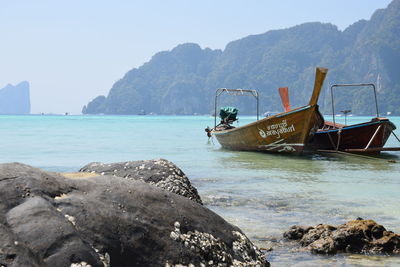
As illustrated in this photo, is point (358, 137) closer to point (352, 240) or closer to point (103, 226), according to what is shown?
point (352, 240)

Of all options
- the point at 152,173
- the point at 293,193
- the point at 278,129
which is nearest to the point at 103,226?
the point at 152,173

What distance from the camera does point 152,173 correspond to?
21.1ft

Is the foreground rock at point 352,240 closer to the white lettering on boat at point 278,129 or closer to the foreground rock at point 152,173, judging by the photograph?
the foreground rock at point 152,173

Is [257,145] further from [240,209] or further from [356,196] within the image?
[240,209]

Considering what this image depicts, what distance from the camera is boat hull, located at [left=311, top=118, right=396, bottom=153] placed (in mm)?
20516

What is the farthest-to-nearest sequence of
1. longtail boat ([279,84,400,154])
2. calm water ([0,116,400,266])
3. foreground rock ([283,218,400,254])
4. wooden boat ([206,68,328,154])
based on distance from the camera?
1. longtail boat ([279,84,400,154])
2. wooden boat ([206,68,328,154])
3. calm water ([0,116,400,266])
4. foreground rock ([283,218,400,254])

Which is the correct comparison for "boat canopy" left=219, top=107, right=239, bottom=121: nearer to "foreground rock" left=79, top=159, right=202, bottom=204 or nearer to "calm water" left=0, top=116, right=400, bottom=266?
"calm water" left=0, top=116, right=400, bottom=266

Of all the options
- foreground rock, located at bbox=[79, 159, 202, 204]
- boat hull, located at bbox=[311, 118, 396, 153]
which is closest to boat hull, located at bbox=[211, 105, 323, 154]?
boat hull, located at bbox=[311, 118, 396, 153]

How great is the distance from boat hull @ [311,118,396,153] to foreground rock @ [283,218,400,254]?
14793 millimetres

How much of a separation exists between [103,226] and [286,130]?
718 inches

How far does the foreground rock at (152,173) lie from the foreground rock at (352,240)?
166 centimetres

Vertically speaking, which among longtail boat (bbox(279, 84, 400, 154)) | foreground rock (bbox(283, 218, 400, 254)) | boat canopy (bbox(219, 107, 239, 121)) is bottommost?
foreground rock (bbox(283, 218, 400, 254))

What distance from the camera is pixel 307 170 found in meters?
16.0

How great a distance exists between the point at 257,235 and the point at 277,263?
1299 millimetres
